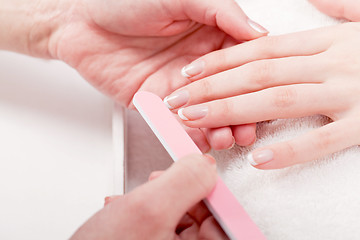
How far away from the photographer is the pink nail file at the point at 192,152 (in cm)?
49

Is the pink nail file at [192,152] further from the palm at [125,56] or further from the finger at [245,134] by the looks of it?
the palm at [125,56]

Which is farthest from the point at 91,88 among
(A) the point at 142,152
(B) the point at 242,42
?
(B) the point at 242,42

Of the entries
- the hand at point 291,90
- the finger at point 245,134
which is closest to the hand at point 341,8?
the hand at point 291,90

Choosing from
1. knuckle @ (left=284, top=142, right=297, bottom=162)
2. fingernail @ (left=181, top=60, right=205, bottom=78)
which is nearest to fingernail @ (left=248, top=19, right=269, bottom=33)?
fingernail @ (left=181, top=60, right=205, bottom=78)

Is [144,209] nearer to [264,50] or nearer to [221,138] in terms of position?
[221,138]

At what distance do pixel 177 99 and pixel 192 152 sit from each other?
0.14m

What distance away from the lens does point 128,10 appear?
75cm

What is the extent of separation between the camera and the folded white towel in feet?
1.87

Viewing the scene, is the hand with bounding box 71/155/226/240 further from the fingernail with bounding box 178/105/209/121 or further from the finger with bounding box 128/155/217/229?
the fingernail with bounding box 178/105/209/121

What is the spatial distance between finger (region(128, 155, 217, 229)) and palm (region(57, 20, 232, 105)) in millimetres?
375

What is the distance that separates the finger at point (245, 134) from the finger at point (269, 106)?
0.05 ft

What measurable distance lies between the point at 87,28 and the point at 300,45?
0.43 m

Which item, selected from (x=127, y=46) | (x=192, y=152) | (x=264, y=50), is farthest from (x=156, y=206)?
(x=127, y=46)

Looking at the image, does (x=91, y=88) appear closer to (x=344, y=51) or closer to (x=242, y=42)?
(x=242, y=42)
